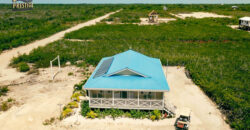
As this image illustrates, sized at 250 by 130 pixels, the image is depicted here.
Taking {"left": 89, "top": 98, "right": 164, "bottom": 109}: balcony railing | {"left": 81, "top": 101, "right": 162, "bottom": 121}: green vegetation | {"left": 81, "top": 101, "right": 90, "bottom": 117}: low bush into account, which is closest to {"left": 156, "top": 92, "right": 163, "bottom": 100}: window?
{"left": 89, "top": 98, "right": 164, "bottom": 109}: balcony railing

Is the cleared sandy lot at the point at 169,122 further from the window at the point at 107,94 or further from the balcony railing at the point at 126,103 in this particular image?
the window at the point at 107,94

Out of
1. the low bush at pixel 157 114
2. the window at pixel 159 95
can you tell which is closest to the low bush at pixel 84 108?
the low bush at pixel 157 114

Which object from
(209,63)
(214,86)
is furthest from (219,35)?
(214,86)

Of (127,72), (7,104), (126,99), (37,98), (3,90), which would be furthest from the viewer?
(3,90)

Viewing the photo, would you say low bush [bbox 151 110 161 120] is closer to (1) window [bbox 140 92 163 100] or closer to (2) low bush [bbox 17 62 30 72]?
(1) window [bbox 140 92 163 100]

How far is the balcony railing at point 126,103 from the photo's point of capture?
16297 millimetres

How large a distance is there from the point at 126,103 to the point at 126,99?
365 mm

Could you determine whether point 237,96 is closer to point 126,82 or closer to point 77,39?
point 126,82

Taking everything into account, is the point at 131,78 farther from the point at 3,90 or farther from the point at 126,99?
the point at 3,90

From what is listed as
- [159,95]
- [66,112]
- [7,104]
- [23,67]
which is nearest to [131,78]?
[159,95]

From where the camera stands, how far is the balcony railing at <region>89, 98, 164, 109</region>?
16.3 meters

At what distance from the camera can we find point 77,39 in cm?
4291

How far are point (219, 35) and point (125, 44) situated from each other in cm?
2140

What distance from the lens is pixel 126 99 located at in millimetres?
16375
